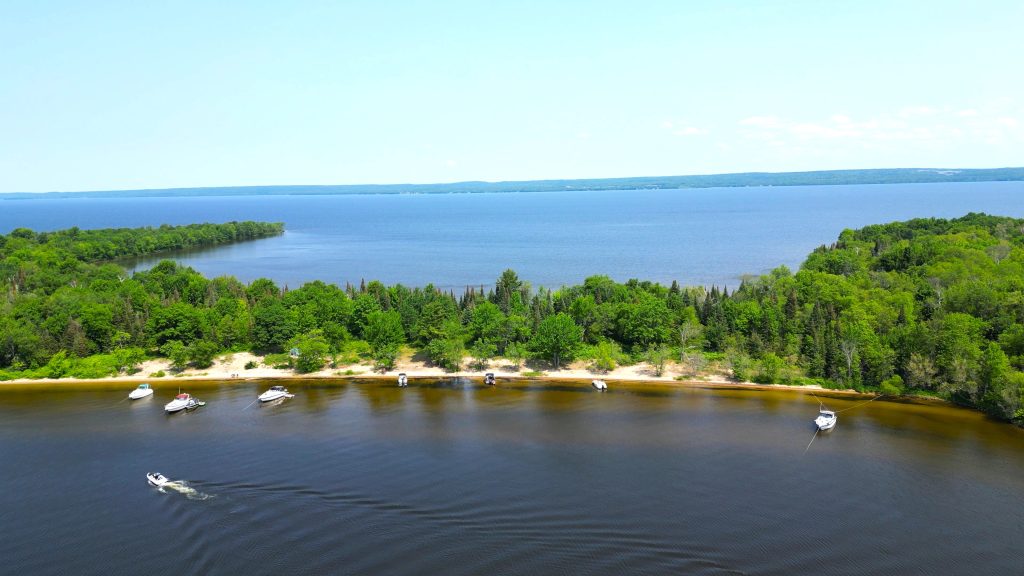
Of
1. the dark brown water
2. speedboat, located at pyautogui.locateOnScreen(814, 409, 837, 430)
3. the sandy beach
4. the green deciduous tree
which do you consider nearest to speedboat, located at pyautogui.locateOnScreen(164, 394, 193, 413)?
the dark brown water

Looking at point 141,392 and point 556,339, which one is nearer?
point 141,392

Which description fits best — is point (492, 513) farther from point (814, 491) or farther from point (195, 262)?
point (195, 262)

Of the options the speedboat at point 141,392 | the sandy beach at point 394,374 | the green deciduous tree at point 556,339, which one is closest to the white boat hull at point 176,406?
the speedboat at point 141,392

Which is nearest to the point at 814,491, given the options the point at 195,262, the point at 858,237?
the point at 858,237

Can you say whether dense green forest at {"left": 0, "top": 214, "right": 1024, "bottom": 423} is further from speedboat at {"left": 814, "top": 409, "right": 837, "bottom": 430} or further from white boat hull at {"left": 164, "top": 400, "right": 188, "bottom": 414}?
white boat hull at {"left": 164, "top": 400, "right": 188, "bottom": 414}

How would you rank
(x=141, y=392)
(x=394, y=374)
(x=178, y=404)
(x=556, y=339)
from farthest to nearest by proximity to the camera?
(x=556, y=339) → (x=394, y=374) → (x=141, y=392) → (x=178, y=404)

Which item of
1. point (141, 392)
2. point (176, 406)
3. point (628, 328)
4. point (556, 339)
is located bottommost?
point (141, 392)

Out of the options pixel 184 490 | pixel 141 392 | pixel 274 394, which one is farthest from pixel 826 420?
pixel 141 392

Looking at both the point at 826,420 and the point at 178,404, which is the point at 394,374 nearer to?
the point at 178,404
